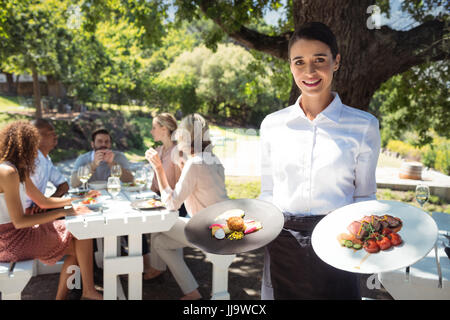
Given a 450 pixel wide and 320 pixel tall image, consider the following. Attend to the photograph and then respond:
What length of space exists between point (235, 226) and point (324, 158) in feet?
1.54

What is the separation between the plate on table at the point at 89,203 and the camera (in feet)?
10.0

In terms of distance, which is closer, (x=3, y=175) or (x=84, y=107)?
(x=3, y=175)

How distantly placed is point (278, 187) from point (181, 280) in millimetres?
2205

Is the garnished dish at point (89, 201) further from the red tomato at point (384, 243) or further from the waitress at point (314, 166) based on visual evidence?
the red tomato at point (384, 243)

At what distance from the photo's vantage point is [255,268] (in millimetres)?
4348

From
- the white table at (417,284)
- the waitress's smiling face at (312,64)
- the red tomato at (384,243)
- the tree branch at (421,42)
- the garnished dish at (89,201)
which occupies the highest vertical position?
the tree branch at (421,42)

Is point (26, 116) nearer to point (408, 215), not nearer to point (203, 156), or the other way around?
point (203, 156)

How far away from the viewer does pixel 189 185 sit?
3.20m

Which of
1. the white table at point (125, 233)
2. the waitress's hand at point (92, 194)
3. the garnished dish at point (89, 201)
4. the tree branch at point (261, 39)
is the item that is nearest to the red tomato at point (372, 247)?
the white table at point (125, 233)

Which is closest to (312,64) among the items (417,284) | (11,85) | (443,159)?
(417,284)

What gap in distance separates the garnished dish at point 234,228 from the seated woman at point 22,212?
1.67 m

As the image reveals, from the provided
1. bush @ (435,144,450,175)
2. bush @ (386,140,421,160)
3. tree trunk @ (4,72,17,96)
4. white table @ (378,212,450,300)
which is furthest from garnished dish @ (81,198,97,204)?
tree trunk @ (4,72,17,96)

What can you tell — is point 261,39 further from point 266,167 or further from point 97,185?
point 266,167
